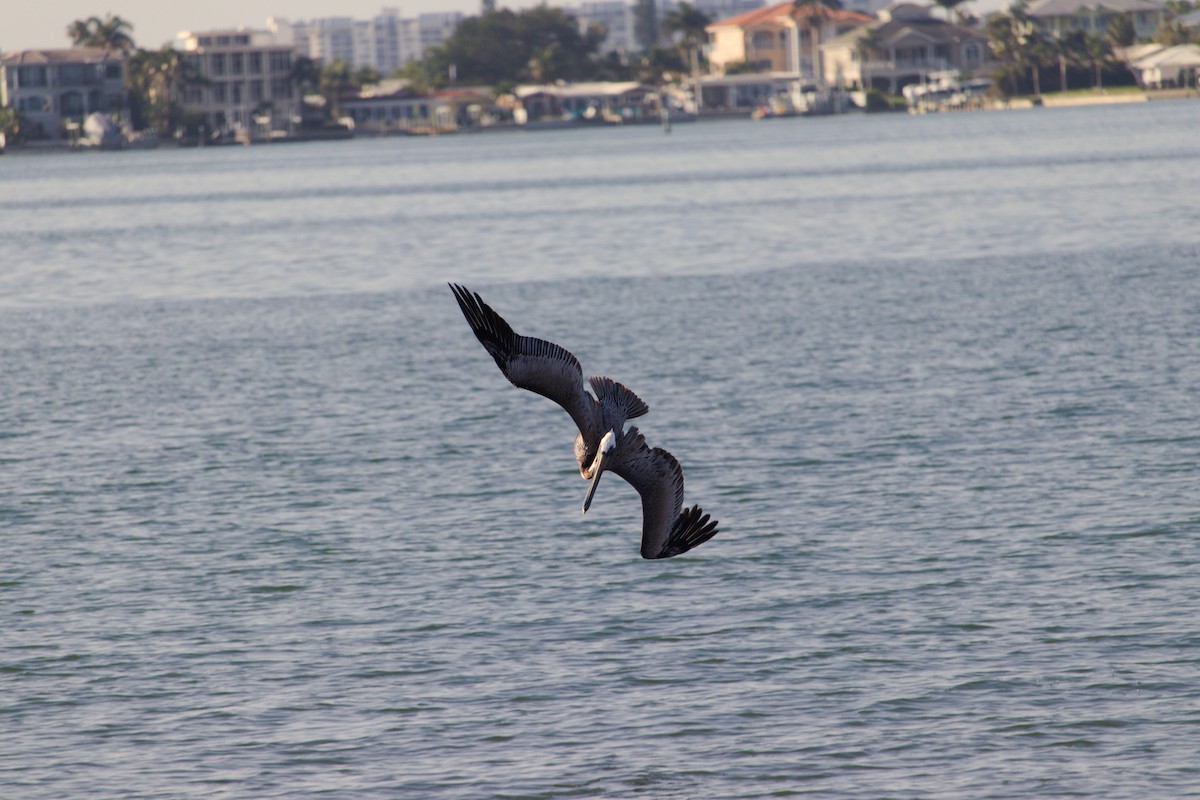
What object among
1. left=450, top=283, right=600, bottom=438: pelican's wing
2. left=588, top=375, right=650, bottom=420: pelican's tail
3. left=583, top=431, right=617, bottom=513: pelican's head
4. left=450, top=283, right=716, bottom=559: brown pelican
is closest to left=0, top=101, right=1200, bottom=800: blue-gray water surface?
left=450, top=283, right=716, bottom=559: brown pelican

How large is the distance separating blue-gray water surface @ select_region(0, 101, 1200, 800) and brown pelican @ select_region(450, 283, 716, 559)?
11.3 ft

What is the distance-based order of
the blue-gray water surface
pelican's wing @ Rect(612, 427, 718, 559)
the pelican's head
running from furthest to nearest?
the blue-gray water surface < pelican's wing @ Rect(612, 427, 718, 559) < the pelican's head

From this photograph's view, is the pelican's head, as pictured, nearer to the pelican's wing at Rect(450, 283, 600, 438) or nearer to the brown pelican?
the brown pelican

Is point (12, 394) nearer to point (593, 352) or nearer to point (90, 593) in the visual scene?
point (593, 352)

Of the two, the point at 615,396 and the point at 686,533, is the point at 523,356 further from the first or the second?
the point at 686,533

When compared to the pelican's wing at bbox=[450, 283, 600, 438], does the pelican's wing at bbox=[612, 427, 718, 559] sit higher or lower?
lower

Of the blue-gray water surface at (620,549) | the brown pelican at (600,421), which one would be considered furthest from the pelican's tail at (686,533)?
the blue-gray water surface at (620,549)

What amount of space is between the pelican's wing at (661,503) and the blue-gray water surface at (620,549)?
10.8 ft

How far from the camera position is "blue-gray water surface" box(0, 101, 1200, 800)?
741 inches

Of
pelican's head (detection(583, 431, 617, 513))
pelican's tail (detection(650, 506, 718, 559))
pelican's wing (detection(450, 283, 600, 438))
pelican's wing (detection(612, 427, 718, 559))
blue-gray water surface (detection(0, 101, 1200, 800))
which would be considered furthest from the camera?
blue-gray water surface (detection(0, 101, 1200, 800))

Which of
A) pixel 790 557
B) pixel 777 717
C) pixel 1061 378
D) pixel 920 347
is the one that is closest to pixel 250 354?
pixel 920 347

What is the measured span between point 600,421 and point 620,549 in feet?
42.8

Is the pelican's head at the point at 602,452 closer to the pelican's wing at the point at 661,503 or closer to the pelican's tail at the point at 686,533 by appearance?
the pelican's wing at the point at 661,503

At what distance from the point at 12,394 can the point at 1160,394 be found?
27458 mm
